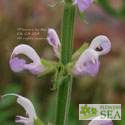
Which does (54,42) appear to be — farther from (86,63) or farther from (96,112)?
(96,112)

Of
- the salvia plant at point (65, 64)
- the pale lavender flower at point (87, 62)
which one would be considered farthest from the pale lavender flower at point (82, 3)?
the pale lavender flower at point (87, 62)

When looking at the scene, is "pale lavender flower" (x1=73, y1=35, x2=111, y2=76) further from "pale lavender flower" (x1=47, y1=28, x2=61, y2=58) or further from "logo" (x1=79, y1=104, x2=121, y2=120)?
"logo" (x1=79, y1=104, x2=121, y2=120)

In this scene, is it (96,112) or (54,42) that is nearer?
(54,42)

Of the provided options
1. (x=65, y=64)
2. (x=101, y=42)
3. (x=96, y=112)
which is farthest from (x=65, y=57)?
(x=96, y=112)

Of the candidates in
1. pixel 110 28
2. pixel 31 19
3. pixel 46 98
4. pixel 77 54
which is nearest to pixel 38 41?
pixel 31 19

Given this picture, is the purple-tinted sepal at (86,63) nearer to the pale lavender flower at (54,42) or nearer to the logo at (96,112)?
the pale lavender flower at (54,42)
